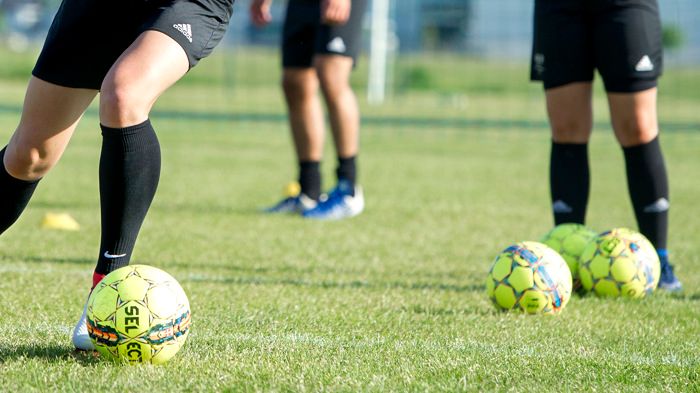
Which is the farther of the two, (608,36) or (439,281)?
(439,281)

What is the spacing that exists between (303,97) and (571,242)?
130 inches

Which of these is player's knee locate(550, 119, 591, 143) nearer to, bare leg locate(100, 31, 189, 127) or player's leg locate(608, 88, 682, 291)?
player's leg locate(608, 88, 682, 291)

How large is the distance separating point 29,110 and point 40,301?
40.3 inches

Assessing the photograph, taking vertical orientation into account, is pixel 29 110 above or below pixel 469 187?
above

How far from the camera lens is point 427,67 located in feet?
88.2

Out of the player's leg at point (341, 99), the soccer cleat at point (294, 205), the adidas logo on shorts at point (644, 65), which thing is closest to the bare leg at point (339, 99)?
the player's leg at point (341, 99)

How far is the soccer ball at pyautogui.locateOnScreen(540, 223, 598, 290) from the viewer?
4.68 meters

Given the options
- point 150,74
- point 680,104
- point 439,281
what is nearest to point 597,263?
point 439,281

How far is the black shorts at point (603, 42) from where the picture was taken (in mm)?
4652

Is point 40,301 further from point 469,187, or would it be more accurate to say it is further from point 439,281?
point 469,187

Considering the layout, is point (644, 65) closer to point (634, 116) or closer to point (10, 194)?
point (634, 116)

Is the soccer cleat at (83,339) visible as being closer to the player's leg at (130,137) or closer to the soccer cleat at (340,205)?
the player's leg at (130,137)

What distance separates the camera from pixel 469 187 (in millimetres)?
9828

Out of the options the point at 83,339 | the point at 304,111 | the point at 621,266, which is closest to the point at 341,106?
the point at 304,111
